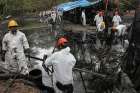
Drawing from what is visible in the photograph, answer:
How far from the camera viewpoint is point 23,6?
38.8 meters

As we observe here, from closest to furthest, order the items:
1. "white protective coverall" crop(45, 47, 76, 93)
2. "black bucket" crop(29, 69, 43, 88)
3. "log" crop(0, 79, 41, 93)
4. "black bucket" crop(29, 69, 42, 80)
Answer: "white protective coverall" crop(45, 47, 76, 93) < "log" crop(0, 79, 41, 93) < "black bucket" crop(29, 69, 43, 88) < "black bucket" crop(29, 69, 42, 80)

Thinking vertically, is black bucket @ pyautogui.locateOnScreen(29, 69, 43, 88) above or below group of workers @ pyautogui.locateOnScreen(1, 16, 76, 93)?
below

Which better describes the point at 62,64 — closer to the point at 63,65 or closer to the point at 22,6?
the point at 63,65

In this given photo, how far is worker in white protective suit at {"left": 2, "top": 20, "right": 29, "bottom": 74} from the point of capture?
11.0 m

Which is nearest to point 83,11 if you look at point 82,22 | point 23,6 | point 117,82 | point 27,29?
point 82,22

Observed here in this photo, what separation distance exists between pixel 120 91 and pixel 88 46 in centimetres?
765

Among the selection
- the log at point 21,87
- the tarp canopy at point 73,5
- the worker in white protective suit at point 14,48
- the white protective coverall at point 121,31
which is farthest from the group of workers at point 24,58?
the tarp canopy at point 73,5

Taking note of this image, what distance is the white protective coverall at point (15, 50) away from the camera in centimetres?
1104

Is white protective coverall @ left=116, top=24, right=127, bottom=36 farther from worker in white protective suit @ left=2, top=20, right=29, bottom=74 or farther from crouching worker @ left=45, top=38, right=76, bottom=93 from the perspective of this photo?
crouching worker @ left=45, top=38, right=76, bottom=93

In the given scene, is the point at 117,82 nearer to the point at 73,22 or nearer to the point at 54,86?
the point at 54,86

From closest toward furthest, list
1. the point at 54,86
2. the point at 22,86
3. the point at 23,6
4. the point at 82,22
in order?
the point at 54,86 < the point at 22,86 < the point at 82,22 < the point at 23,6

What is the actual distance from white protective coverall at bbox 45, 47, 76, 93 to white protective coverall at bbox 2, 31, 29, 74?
2.57 meters

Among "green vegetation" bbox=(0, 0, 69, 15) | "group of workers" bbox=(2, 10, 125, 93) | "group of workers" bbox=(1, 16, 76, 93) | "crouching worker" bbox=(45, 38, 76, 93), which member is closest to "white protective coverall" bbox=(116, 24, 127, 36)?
"group of workers" bbox=(2, 10, 125, 93)

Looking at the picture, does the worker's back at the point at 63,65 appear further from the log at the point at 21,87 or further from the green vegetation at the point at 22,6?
the green vegetation at the point at 22,6
